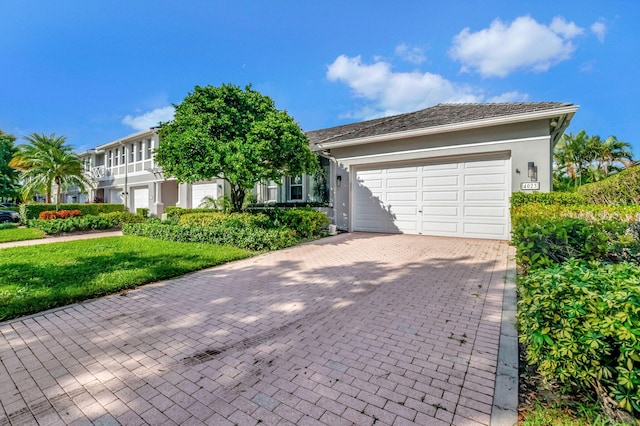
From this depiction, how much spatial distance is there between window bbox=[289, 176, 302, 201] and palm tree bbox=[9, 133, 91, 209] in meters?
13.9

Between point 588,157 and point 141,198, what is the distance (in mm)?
37764

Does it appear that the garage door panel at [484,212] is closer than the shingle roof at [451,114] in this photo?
No

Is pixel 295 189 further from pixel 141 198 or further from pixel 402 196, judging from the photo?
pixel 141 198

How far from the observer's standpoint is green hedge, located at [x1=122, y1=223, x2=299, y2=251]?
893 cm

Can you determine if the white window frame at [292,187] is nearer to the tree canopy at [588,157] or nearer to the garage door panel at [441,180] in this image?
the garage door panel at [441,180]

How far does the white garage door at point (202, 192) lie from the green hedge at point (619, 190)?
17.1 meters

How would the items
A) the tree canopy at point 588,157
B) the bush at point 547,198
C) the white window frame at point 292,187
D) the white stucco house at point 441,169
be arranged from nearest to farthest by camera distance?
the bush at point 547,198, the white stucco house at point 441,169, the white window frame at point 292,187, the tree canopy at point 588,157

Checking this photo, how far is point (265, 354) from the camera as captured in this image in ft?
10.2

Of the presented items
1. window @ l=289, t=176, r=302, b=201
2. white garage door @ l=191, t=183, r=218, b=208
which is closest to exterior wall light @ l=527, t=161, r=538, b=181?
window @ l=289, t=176, r=302, b=201

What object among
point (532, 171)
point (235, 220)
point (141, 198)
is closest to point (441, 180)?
point (532, 171)

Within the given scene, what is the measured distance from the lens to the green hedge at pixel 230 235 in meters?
8.93

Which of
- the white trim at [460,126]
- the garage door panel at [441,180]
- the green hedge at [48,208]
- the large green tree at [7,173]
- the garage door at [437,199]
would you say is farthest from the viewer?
the large green tree at [7,173]

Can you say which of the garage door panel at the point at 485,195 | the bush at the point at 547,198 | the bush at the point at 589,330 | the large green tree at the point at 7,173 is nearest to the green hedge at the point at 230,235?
the garage door panel at the point at 485,195

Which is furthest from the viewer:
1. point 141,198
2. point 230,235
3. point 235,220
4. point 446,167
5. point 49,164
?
point 141,198
